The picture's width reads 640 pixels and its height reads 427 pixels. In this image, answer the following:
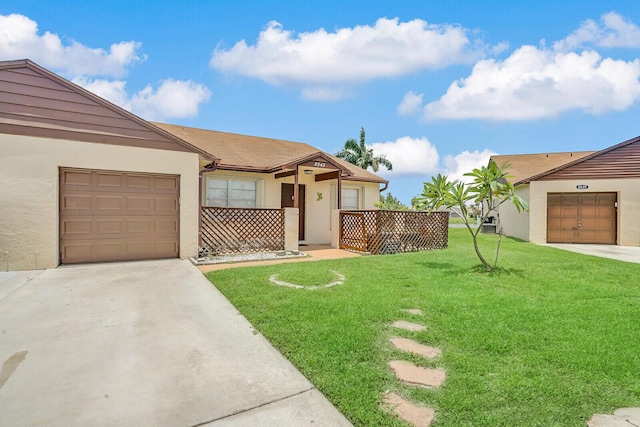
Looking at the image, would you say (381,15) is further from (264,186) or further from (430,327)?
(430,327)

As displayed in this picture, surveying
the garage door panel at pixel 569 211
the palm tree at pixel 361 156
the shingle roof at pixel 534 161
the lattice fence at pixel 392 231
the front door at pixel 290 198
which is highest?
the palm tree at pixel 361 156

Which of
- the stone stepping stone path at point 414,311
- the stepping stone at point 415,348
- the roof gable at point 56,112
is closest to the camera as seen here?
the stepping stone at point 415,348

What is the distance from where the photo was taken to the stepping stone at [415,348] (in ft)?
11.2

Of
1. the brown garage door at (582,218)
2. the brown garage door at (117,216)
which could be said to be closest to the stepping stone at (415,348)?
the brown garage door at (117,216)

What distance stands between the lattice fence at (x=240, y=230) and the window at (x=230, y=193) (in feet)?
Result: 5.60

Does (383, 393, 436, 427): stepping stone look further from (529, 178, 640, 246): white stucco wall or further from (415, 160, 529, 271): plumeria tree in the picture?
(529, 178, 640, 246): white stucco wall

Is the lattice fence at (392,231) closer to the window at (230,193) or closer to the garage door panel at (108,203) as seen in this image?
the window at (230,193)

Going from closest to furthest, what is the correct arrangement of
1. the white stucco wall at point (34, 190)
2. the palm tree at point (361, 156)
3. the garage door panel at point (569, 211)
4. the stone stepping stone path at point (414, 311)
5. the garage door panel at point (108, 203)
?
1. the stone stepping stone path at point (414, 311)
2. the white stucco wall at point (34, 190)
3. the garage door panel at point (108, 203)
4. the garage door panel at point (569, 211)
5. the palm tree at point (361, 156)

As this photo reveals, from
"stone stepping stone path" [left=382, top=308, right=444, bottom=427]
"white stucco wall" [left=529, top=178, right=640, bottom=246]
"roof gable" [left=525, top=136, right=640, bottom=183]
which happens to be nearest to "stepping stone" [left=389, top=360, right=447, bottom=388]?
"stone stepping stone path" [left=382, top=308, right=444, bottom=427]

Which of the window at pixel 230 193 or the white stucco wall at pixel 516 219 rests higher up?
the window at pixel 230 193

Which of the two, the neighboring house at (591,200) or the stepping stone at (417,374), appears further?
the neighboring house at (591,200)

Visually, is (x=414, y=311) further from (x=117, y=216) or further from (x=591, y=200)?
(x=591, y=200)

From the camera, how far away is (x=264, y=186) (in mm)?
12320

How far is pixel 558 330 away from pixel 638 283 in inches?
169
